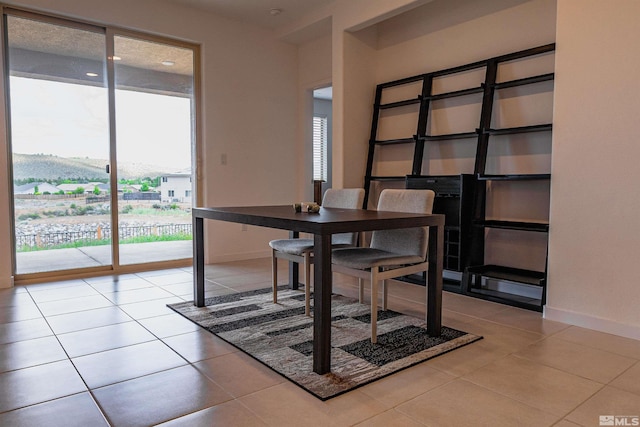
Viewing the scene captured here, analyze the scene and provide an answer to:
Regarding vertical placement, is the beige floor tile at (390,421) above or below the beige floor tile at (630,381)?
above

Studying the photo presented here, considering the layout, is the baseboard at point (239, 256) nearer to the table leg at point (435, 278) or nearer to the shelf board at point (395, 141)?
the shelf board at point (395, 141)

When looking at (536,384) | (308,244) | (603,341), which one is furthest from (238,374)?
(603,341)

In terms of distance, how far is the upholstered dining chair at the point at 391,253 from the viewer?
242 centimetres

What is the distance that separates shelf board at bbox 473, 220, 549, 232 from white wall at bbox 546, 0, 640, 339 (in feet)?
0.50

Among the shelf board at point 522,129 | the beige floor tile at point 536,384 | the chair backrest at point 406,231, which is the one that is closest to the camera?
the beige floor tile at point 536,384

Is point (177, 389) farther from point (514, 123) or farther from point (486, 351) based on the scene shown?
point (514, 123)

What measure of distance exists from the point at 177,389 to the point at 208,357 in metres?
0.36

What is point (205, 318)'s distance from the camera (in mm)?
2848

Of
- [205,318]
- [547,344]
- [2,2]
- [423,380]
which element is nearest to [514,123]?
[547,344]

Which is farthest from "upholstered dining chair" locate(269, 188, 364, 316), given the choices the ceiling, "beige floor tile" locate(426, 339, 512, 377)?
the ceiling

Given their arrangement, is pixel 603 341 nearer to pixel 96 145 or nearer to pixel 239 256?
pixel 239 256

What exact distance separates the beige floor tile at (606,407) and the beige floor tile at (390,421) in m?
0.61

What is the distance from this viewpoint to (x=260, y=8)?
466cm

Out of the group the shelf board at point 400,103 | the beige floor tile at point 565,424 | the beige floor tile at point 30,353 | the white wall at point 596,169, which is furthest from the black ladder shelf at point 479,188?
the beige floor tile at point 30,353
